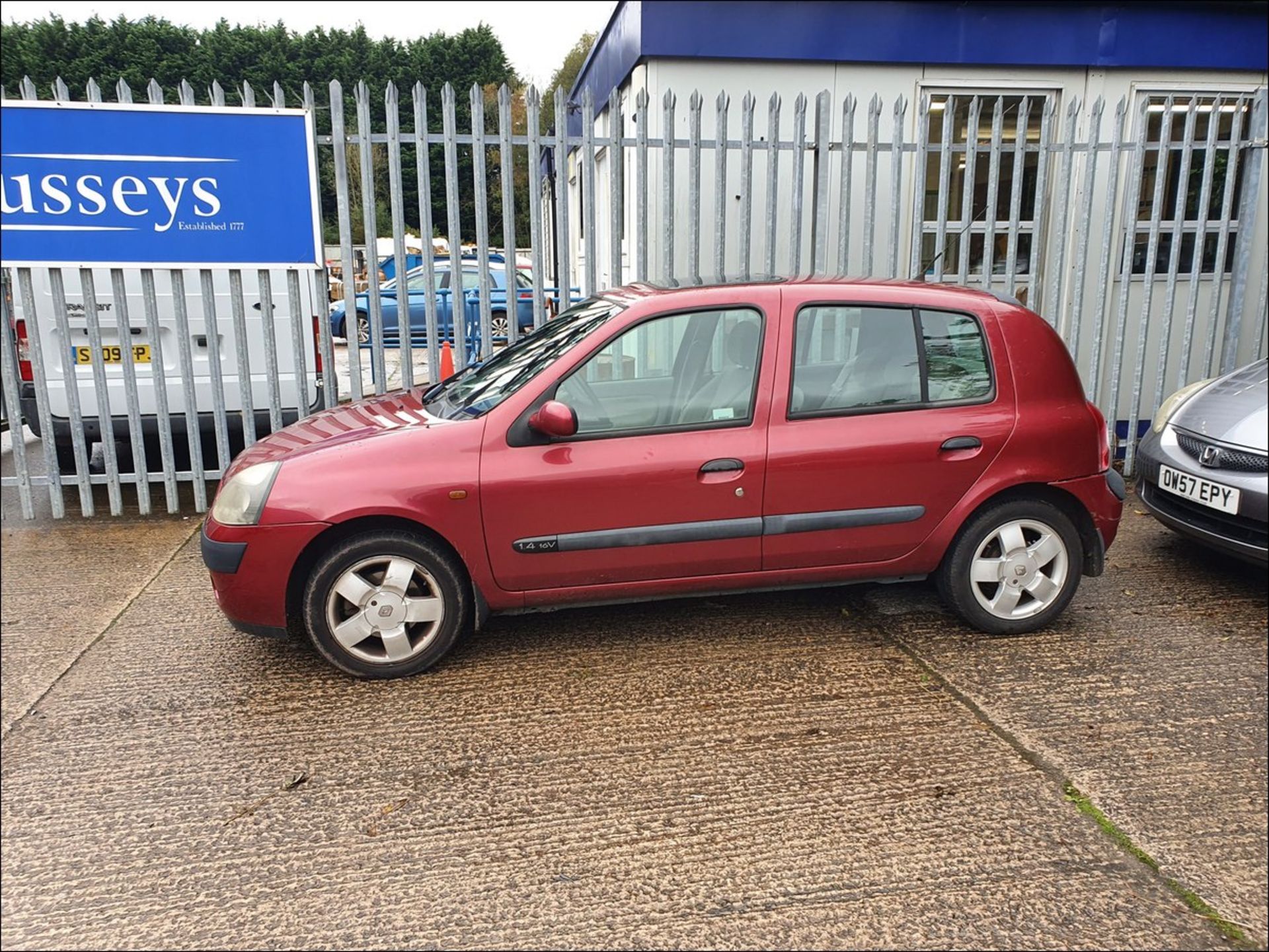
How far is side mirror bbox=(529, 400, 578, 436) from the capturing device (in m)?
3.47

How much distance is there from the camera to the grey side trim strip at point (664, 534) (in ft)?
12.0

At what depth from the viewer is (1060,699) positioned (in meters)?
3.52

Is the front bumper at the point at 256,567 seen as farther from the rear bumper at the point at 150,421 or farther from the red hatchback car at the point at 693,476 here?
the rear bumper at the point at 150,421

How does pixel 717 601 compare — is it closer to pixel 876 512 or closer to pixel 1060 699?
pixel 876 512

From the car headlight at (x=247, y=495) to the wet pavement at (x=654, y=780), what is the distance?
2.21 ft

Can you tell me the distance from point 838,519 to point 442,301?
8111 millimetres

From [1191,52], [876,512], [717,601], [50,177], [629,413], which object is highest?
[1191,52]

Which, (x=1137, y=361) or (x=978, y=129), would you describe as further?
(x=978, y=129)

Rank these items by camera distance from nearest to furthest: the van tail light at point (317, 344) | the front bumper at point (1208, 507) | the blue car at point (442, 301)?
the front bumper at point (1208, 507), the van tail light at point (317, 344), the blue car at point (442, 301)

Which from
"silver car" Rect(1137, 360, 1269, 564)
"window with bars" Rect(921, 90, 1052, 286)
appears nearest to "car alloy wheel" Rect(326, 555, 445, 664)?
"silver car" Rect(1137, 360, 1269, 564)

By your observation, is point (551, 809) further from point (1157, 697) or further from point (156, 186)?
point (156, 186)

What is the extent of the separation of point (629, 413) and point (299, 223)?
3052 mm

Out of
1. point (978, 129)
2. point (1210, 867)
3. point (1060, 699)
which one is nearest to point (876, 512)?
point (1060, 699)

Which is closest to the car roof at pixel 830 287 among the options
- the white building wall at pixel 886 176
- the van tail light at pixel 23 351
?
the white building wall at pixel 886 176
